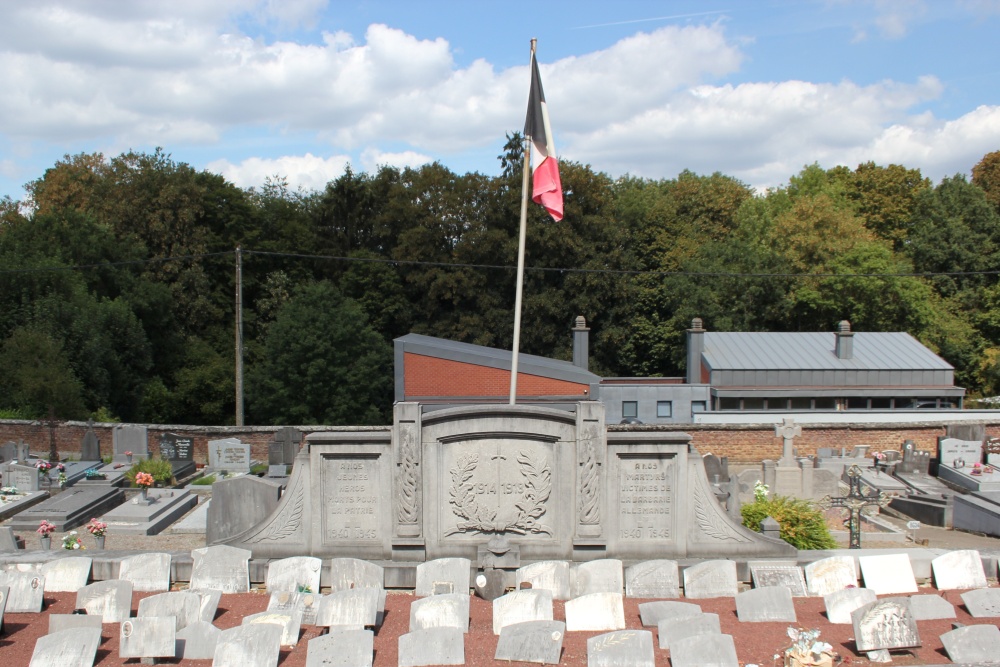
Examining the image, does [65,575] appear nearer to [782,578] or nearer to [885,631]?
[782,578]

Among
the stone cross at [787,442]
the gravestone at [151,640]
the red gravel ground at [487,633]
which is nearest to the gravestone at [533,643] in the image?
the red gravel ground at [487,633]

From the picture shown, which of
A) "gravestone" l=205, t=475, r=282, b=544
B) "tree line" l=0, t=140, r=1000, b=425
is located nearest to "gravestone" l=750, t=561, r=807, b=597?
"gravestone" l=205, t=475, r=282, b=544

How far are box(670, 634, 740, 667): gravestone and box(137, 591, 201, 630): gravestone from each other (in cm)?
480

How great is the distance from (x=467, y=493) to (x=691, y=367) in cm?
2179

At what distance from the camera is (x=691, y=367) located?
3064cm

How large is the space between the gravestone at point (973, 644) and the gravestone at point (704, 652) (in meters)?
2.06

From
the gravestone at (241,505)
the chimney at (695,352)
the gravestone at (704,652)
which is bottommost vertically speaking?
the gravestone at (704,652)

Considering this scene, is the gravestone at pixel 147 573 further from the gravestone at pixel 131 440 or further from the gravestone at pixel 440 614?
the gravestone at pixel 131 440

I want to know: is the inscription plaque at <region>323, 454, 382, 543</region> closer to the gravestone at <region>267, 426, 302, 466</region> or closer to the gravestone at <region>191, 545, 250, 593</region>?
the gravestone at <region>191, 545, 250, 593</region>

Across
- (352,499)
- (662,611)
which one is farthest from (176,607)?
(662,611)

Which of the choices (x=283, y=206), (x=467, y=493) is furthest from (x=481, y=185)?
(x=467, y=493)

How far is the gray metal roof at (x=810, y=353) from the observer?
29.6 meters

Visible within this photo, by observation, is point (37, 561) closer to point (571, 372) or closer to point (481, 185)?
point (571, 372)

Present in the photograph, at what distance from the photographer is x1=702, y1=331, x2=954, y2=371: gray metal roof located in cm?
2958
